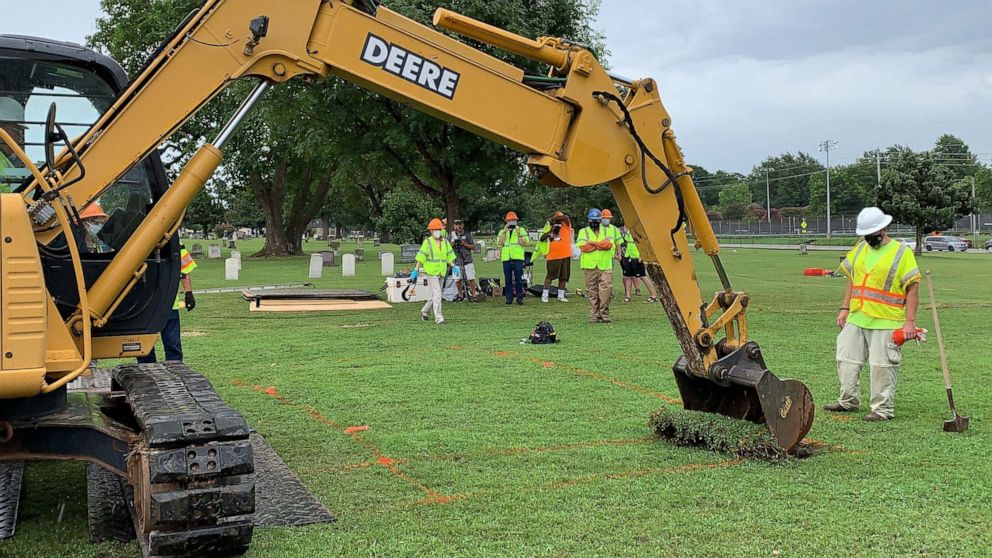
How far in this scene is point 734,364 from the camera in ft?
22.3

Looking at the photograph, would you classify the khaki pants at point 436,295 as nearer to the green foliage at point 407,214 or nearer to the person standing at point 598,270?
the person standing at point 598,270

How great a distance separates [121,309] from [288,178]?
44.9 metres

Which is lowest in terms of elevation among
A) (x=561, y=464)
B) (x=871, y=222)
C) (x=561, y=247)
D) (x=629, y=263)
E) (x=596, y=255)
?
(x=561, y=464)

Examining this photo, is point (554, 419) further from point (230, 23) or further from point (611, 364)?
point (230, 23)

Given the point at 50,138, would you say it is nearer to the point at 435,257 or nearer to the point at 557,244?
the point at 435,257

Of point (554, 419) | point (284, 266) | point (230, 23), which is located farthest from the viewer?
point (284, 266)

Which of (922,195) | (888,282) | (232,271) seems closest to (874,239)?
(888,282)

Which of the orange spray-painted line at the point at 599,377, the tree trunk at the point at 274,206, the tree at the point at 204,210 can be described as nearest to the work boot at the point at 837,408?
the orange spray-painted line at the point at 599,377

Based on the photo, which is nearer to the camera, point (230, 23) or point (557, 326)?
point (230, 23)

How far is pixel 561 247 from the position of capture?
811 inches

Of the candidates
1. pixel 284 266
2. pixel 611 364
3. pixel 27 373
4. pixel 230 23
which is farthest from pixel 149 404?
pixel 284 266

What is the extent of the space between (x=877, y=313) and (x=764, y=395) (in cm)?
228

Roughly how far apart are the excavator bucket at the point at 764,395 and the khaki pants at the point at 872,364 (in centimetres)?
162

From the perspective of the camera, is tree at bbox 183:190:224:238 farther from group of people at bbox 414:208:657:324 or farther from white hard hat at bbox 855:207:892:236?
white hard hat at bbox 855:207:892:236
